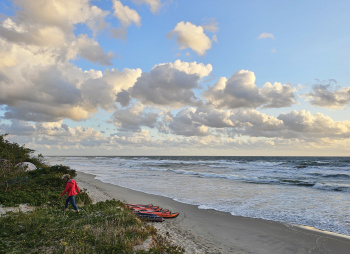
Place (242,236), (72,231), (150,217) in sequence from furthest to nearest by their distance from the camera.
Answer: (150,217) < (242,236) < (72,231)

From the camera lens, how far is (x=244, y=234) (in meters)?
11.0

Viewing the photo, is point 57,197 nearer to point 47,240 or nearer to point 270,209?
point 47,240

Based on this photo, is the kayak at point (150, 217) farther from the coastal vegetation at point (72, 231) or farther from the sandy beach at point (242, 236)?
the coastal vegetation at point (72, 231)

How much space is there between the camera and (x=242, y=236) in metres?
10.8

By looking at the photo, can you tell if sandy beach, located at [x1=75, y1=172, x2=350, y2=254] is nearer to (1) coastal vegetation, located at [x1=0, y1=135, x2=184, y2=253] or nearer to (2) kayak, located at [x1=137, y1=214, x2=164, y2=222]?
(2) kayak, located at [x1=137, y1=214, x2=164, y2=222]

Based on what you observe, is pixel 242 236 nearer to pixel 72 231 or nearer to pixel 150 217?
pixel 150 217

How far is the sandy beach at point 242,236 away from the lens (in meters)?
9.24

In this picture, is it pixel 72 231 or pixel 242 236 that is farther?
pixel 242 236

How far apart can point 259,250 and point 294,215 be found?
21.6ft

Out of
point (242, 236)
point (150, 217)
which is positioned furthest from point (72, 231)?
point (242, 236)

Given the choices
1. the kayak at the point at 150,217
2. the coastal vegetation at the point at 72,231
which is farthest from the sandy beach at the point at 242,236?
the coastal vegetation at the point at 72,231

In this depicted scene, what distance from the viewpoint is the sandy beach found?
9241mm

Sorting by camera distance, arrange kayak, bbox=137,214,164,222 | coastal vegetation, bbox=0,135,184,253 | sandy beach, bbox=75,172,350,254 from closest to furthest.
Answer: coastal vegetation, bbox=0,135,184,253, sandy beach, bbox=75,172,350,254, kayak, bbox=137,214,164,222

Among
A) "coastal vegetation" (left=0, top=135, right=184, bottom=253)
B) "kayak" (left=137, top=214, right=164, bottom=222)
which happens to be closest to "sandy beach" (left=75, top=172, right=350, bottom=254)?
"kayak" (left=137, top=214, right=164, bottom=222)
